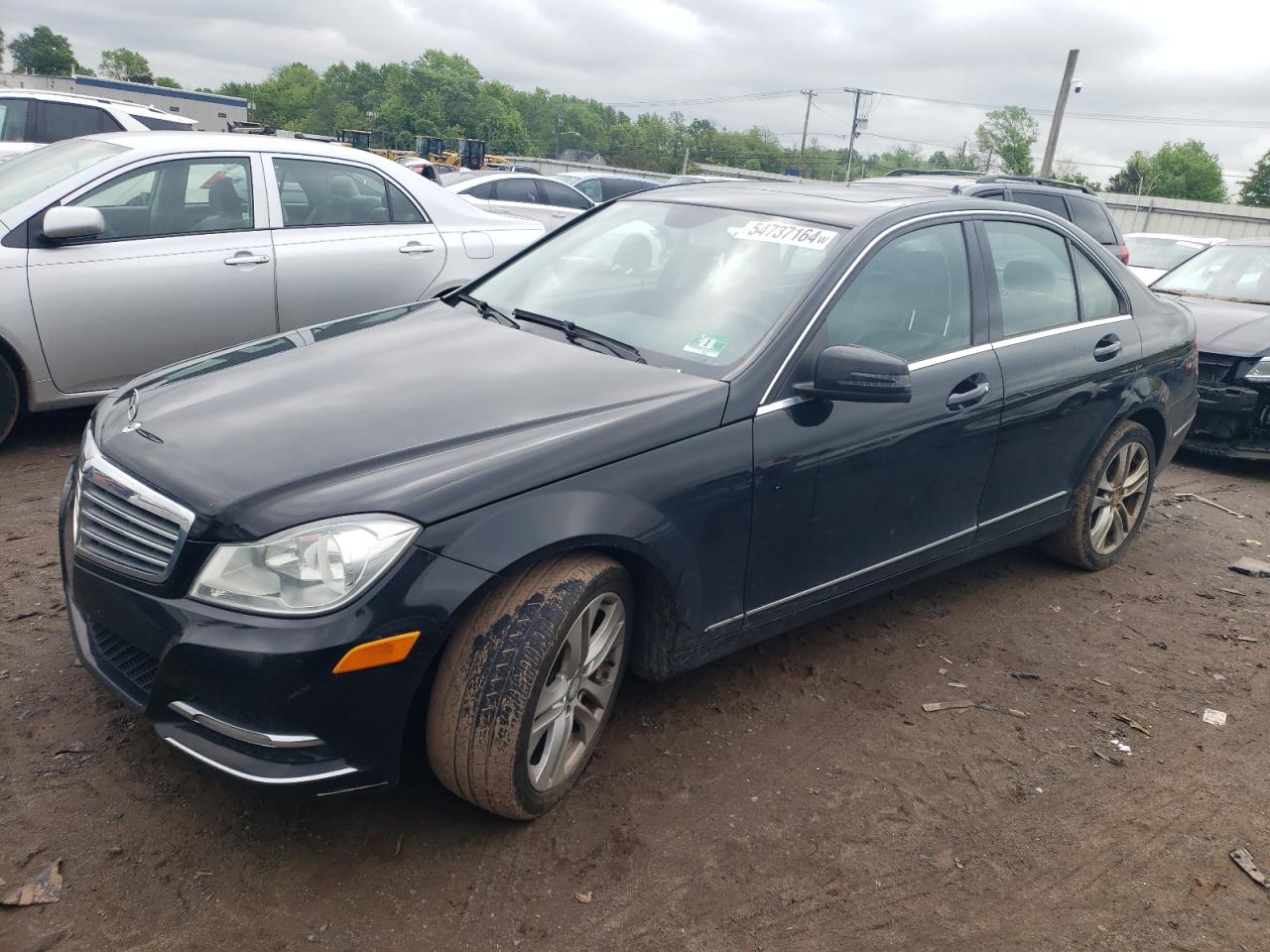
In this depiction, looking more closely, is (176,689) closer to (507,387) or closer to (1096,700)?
(507,387)

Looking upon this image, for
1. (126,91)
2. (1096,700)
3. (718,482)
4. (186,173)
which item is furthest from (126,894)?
(126,91)

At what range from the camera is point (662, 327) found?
11.0 ft

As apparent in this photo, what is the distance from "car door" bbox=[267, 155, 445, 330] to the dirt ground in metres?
2.41

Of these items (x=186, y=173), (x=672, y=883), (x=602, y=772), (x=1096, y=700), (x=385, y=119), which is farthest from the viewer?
(x=385, y=119)

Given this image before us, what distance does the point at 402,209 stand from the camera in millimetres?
6414

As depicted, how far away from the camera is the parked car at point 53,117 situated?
10398 millimetres

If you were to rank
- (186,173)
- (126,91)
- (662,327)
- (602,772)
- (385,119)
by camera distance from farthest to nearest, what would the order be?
(385,119) → (126,91) → (186,173) → (662,327) → (602,772)

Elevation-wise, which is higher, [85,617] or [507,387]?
[507,387]

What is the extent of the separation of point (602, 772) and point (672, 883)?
500mm

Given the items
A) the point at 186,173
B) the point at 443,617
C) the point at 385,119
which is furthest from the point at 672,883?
the point at 385,119

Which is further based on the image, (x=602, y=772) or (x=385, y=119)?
(x=385, y=119)

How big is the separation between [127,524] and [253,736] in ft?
2.19

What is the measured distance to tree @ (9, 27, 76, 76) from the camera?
121 metres

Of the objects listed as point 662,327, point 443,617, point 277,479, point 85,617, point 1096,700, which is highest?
point 662,327
